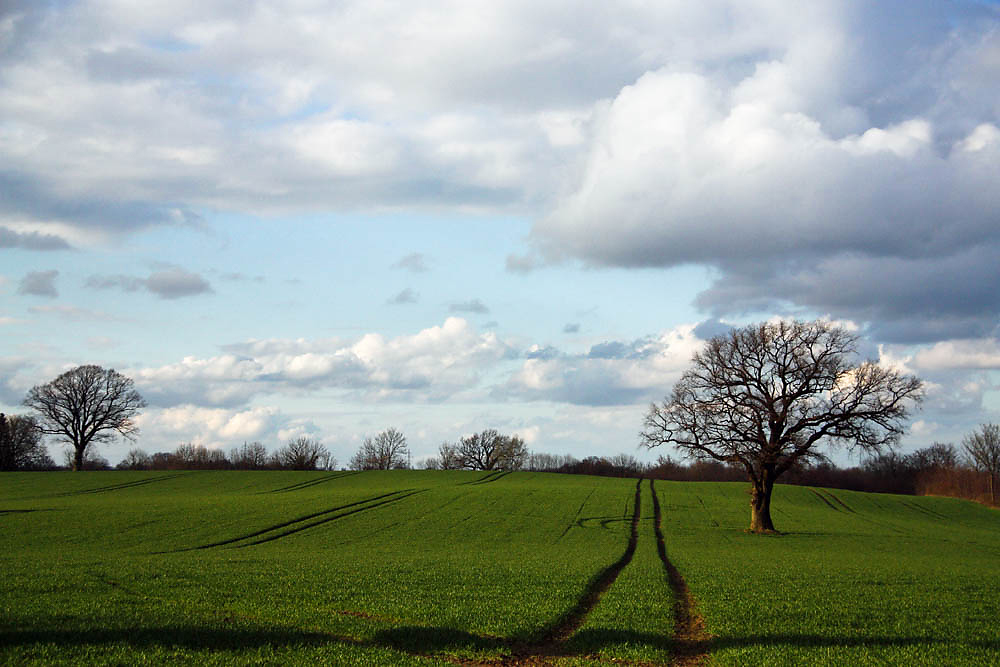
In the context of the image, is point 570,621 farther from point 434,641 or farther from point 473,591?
point 473,591

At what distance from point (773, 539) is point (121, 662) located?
135 ft

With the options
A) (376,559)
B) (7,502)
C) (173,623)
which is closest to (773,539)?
(376,559)

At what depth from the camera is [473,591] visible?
19.7m

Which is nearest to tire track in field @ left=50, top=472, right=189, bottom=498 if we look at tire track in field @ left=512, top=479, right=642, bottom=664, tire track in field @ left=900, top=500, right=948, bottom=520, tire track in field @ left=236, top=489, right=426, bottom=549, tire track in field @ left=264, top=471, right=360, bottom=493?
tire track in field @ left=264, top=471, right=360, bottom=493

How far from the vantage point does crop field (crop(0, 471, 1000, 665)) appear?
518 inches

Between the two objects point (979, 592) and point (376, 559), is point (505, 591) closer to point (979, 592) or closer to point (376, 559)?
point (376, 559)

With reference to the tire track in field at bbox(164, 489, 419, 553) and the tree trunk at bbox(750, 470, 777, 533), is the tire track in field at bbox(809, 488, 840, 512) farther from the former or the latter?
the tire track in field at bbox(164, 489, 419, 553)

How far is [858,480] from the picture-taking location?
135 m

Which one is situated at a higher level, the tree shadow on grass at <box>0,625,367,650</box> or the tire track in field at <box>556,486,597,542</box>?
the tree shadow on grass at <box>0,625,367,650</box>

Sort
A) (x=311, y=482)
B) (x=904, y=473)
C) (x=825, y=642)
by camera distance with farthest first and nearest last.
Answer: (x=904, y=473) < (x=311, y=482) < (x=825, y=642)

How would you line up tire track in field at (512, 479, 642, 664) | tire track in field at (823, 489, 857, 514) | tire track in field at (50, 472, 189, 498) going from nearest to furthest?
tire track in field at (512, 479, 642, 664) → tire track in field at (50, 472, 189, 498) → tire track in field at (823, 489, 857, 514)

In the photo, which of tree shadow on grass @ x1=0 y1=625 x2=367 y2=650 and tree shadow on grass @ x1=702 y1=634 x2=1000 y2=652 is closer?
tree shadow on grass @ x1=0 y1=625 x2=367 y2=650

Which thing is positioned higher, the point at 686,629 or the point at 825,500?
the point at 686,629

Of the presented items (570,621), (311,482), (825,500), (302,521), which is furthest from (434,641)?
(311,482)
